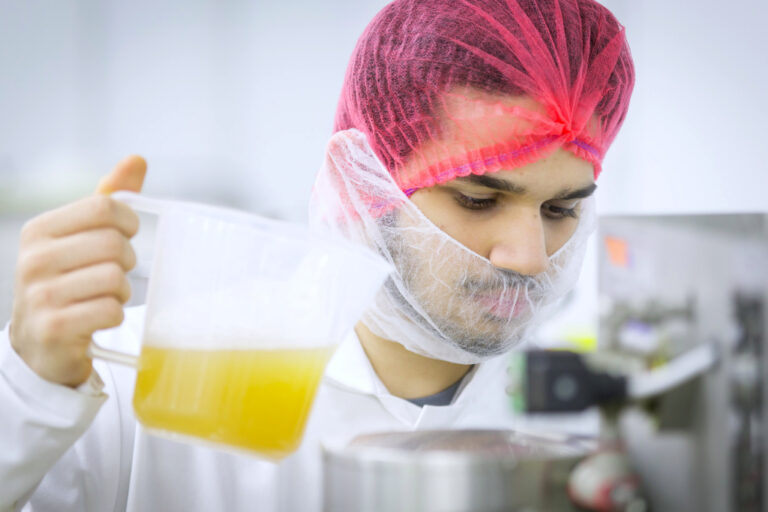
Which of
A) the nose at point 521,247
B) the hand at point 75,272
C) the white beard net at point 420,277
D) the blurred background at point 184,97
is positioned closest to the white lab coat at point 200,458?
the white beard net at point 420,277

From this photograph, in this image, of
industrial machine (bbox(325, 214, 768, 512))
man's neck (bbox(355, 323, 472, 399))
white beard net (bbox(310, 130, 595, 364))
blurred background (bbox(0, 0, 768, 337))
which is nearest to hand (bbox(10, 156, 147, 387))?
industrial machine (bbox(325, 214, 768, 512))

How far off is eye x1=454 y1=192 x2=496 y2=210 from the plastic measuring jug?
413 millimetres

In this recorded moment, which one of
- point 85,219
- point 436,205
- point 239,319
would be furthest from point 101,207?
point 436,205

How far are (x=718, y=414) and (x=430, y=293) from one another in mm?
513

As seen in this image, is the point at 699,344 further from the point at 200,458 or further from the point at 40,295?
the point at 200,458

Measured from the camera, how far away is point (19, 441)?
67cm

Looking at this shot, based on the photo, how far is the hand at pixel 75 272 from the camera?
24.2 inches

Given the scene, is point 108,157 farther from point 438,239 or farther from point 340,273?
point 340,273

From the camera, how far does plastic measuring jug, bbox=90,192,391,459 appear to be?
1.82 feet

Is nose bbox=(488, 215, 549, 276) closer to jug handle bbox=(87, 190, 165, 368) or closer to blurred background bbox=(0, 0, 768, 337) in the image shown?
jug handle bbox=(87, 190, 165, 368)

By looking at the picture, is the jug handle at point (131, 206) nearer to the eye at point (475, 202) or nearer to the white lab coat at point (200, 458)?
the white lab coat at point (200, 458)

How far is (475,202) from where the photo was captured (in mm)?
979

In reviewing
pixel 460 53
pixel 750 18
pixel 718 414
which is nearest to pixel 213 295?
pixel 718 414

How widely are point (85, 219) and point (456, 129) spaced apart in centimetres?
54
